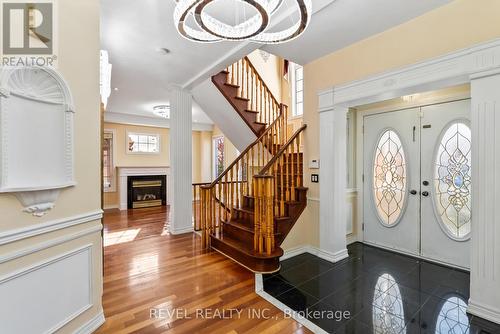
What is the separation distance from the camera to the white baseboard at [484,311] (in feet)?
6.35

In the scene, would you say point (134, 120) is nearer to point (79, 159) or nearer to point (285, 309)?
point (79, 159)

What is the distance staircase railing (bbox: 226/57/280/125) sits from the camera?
14.7 ft

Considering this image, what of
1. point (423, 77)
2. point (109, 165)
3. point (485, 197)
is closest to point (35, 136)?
point (423, 77)

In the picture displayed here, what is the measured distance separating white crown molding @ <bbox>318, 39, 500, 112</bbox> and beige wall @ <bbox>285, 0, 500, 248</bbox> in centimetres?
8

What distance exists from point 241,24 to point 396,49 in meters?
1.92

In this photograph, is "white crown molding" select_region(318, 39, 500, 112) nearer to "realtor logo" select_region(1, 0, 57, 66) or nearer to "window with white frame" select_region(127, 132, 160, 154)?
"realtor logo" select_region(1, 0, 57, 66)

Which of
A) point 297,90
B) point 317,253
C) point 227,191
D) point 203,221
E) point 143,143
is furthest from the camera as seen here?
point 143,143

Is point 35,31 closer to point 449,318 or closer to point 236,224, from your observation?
point 236,224

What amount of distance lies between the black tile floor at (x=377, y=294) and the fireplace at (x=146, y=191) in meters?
5.59

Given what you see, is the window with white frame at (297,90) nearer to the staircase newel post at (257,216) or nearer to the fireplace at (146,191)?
the staircase newel post at (257,216)

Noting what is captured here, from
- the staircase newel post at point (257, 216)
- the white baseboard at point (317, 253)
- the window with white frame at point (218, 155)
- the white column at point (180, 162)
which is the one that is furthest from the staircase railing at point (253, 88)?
the window with white frame at point (218, 155)

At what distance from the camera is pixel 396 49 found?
2.54 meters

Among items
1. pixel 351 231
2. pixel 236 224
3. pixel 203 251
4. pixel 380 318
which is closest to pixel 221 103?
pixel 236 224

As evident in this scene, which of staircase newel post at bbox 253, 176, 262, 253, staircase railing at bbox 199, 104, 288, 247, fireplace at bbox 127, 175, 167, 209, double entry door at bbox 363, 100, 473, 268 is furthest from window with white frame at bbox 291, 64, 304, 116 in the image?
fireplace at bbox 127, 175, 167, 209
